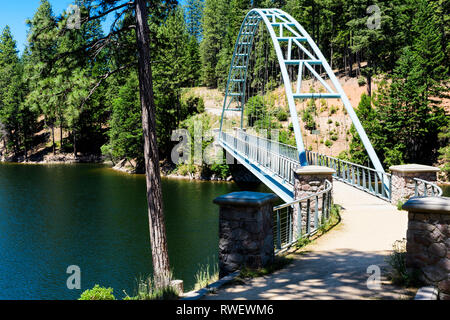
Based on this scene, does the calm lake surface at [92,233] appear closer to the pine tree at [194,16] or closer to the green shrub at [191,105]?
the green shrub at [191,105]

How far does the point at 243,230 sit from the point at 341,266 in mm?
1494

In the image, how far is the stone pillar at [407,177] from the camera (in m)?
9.12

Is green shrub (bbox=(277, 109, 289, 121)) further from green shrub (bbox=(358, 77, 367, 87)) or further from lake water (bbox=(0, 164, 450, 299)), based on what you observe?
lake water (bbox=(0, 164, 450, 299))

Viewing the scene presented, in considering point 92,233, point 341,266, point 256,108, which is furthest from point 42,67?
point 256,108

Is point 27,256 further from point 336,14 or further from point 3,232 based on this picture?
point 336,14

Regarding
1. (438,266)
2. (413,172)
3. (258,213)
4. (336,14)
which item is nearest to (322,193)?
(413,172)

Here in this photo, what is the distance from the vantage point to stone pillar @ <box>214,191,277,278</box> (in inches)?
189

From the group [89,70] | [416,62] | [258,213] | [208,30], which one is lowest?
[258,213]

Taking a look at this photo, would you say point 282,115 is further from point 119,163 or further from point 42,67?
point 42,67

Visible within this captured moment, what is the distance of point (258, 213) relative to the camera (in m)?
4.78

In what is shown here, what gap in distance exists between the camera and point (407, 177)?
9.31m

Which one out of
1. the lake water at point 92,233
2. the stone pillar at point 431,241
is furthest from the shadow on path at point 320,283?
the lake water at point 92,233

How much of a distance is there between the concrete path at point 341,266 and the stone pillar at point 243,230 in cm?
35
